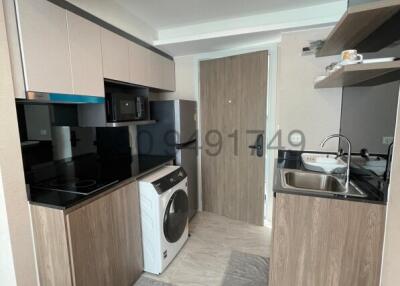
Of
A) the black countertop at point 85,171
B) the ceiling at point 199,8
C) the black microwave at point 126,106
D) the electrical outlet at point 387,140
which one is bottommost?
the black countertop at point 85,171

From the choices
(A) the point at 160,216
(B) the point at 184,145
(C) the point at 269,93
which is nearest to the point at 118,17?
(B) the point at 184,145

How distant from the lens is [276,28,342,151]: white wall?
2.02m

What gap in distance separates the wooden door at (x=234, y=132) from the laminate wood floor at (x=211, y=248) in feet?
0.60

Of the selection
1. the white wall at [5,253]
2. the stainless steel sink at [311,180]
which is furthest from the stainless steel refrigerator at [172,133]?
the white wall at [5,253]

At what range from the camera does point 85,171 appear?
1.83m

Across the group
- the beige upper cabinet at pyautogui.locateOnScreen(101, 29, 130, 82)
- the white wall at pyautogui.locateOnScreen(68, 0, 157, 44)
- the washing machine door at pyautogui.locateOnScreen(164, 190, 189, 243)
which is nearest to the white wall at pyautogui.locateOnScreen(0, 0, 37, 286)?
the beige upper cabinet at pyautogui.locateOnScreen(101, 29, 130, 82)

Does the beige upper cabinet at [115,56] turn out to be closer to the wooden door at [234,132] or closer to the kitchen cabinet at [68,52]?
the kitchen cabinet at [68,52]

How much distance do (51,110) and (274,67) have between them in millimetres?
2103

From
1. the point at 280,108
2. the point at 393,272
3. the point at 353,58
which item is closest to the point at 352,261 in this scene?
the point at 393,272

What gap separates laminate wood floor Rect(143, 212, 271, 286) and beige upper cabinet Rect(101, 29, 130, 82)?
170 centimetres

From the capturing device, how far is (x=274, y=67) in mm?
2365

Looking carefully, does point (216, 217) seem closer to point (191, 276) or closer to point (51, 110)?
point (191, 276)

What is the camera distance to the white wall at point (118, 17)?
1768 mm

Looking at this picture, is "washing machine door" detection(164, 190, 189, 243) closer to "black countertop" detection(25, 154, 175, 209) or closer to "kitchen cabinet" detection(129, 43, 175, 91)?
"black countertop" detection(25, 154, 175, 209)
